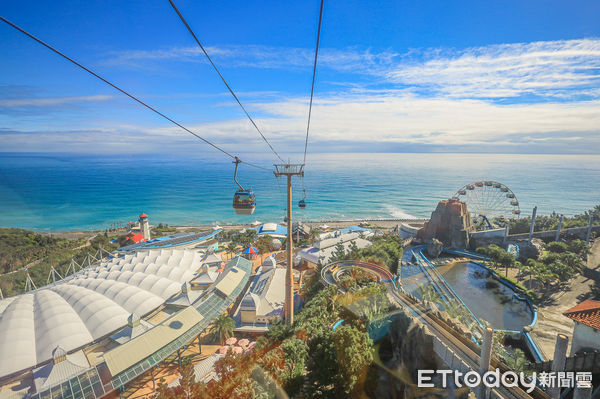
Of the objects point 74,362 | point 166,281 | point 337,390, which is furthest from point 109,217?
point 337,390

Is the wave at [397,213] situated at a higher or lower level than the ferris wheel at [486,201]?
lower

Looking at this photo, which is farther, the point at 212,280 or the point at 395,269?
the point at 395,269

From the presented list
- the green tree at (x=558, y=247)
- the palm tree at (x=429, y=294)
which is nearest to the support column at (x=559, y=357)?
the palm tree at (x=429, y=294)

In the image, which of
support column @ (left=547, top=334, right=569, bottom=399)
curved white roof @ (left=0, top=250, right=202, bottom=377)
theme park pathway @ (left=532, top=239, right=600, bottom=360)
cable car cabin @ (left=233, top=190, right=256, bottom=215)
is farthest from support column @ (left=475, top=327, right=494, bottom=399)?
curved white roof @ (left=0, top=250, right=202, bottom=377)

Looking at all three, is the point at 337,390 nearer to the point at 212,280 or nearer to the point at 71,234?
the point at 212,280

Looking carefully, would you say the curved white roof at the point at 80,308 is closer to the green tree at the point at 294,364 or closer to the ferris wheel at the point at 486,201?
the green tree at the point at 294,364

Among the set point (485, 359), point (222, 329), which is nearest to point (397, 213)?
point (222, 329)

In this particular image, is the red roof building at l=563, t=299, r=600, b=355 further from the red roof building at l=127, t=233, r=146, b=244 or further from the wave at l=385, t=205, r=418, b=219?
the wave at l=385, t=205, r=418, b=219

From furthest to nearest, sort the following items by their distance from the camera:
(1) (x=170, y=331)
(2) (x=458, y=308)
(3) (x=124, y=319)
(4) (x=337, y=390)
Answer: (2) (x=458, y=308) < (3) (x=124, y=319) < (1) (x=170, y=331) < (4) (x=337, y=390)
